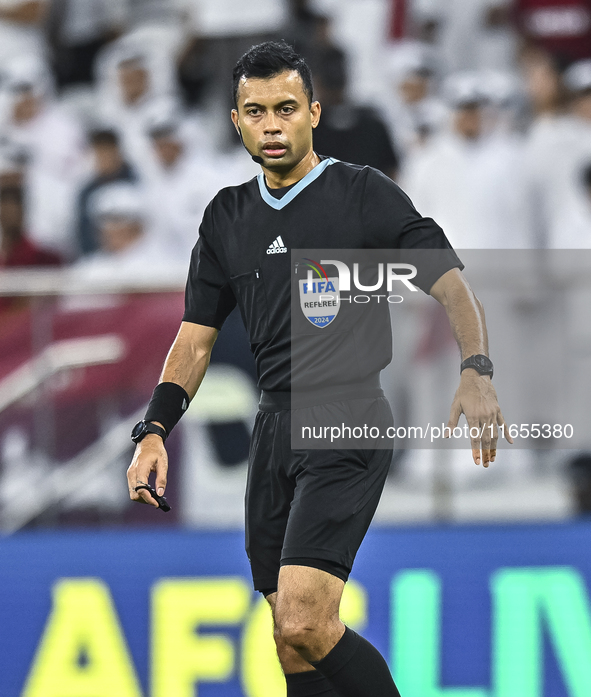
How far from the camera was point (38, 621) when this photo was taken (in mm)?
5797

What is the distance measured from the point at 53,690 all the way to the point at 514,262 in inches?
125

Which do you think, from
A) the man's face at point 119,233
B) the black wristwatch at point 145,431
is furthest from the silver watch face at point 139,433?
the man's face at point 119,233

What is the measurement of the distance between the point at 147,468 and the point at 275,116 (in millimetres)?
1103

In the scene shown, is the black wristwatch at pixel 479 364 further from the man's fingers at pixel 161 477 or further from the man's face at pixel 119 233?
the man's face at pixel 119 233

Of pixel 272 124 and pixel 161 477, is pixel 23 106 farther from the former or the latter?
pixel 161 477

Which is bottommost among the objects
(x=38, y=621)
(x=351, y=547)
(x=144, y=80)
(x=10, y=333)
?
(x=38, y=621)

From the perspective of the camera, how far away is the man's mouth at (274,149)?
332cm

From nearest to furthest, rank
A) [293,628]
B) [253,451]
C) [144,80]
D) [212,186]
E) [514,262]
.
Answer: [293,628], [253,451], [514,262], [212,186], [144,80]

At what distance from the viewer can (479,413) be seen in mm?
2951

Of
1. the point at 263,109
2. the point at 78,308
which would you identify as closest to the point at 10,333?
the point at 78,308

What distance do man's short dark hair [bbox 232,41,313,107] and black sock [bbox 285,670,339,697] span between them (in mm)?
1779

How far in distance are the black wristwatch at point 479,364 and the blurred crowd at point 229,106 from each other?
10.3 feet

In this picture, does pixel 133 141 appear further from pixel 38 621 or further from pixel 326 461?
pixel 326 461

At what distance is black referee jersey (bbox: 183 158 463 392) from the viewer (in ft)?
11.0
